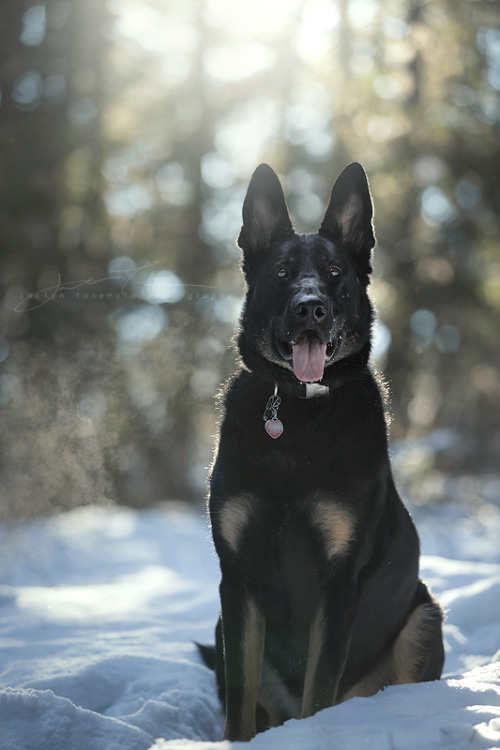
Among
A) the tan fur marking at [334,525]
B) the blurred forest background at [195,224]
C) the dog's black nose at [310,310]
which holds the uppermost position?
the blurred forest background at [195,224]

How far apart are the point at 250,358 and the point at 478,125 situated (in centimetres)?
756

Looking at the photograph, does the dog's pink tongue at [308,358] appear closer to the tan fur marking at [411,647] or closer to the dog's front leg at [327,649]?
the dog's front leg at [327,649]

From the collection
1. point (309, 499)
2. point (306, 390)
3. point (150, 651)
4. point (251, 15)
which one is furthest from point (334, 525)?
point (251, 15)

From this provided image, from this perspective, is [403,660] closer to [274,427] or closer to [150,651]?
[274,427]

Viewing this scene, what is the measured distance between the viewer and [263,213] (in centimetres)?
341

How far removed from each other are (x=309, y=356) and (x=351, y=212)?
83 centimetres

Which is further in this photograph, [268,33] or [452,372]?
[268,33]

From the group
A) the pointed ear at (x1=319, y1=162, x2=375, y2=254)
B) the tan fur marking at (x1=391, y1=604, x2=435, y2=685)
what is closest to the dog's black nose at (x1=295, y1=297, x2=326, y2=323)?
the pointed ear at (x1=319, y1=162, x2=375, y2=254)

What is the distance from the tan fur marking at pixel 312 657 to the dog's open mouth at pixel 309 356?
3.17 feet

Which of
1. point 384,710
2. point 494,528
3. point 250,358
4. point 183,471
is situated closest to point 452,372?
point 494,528

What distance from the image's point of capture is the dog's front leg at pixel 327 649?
2650 mm

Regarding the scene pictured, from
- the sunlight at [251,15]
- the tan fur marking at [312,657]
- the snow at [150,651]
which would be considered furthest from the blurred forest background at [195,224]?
the tan fur marking at [312,657]

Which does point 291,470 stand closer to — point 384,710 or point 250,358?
point 250,358

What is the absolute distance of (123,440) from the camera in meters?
9.32
